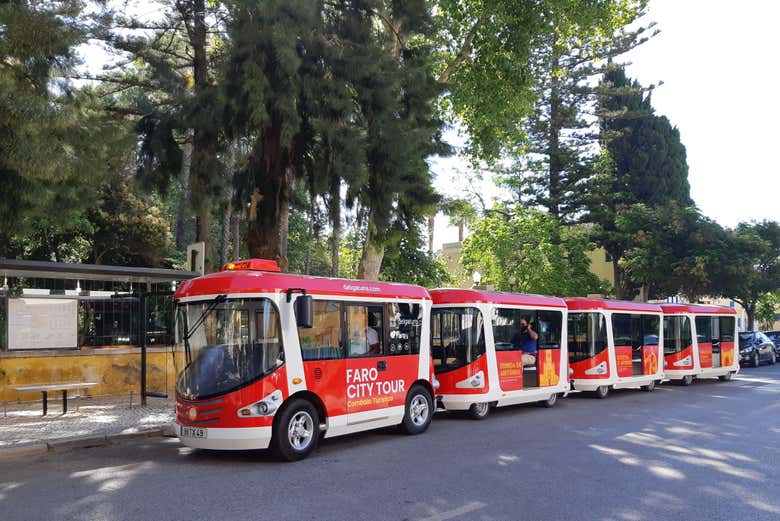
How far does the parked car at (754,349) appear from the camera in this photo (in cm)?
3269

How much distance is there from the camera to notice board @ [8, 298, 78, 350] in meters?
14.3

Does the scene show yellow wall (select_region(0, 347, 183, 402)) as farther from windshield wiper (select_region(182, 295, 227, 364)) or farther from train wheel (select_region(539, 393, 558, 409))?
→ train wheel (select_region(539, 393, 558, 409))

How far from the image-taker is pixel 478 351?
13.9 metres

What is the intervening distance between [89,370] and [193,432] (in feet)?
24.1

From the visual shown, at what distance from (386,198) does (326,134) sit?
196cm

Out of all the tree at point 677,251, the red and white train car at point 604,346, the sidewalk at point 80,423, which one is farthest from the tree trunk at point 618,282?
the sidewalk at point 80,423

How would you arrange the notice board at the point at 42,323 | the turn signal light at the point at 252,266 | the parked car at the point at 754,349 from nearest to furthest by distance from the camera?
1. the turn signal light at the point at 252,266
2. the notice board at the point at 42,323
3. the parked car at the point at 754,349

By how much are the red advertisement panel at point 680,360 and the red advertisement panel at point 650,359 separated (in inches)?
66.2

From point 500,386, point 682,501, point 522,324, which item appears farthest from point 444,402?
point 682,501

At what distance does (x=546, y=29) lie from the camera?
19.2m

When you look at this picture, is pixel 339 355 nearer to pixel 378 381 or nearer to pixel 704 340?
pixel 378 381

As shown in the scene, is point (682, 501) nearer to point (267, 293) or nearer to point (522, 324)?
point (267, 293)

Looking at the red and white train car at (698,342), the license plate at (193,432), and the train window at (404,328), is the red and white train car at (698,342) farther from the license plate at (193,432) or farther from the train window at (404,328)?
the license plate at (193,432)

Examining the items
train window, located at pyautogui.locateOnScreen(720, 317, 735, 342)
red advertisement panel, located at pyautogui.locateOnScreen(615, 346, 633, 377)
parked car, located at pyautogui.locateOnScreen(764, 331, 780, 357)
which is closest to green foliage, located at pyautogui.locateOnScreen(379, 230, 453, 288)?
train window, located at pyautogui.locateOnScreen(720, 317, 735, 342)
